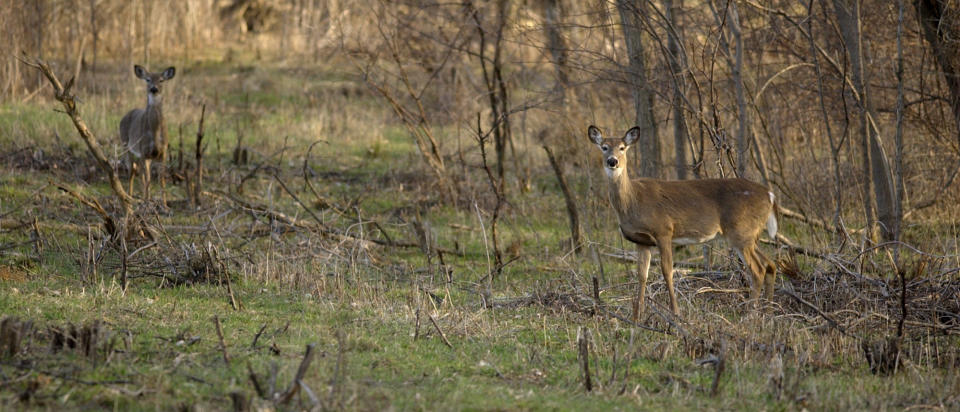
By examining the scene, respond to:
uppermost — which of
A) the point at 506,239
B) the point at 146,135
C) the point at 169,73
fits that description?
the point at 169,73

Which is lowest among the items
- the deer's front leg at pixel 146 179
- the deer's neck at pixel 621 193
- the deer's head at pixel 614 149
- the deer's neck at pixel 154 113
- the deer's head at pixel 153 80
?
the deer's front leg at pixel 146 179

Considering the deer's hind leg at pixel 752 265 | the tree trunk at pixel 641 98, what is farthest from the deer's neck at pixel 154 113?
the deer's hind leg at pixel 752 265

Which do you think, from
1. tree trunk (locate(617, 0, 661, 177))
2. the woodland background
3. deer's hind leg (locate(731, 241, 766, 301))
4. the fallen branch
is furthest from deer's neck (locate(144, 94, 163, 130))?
deer's hind leg (locate(731, 241, 766, 301))

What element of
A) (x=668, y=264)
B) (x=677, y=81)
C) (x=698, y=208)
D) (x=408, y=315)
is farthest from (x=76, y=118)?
(x=677, y=81)

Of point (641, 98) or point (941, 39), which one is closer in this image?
point (941, 39)

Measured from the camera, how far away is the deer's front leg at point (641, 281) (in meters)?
8.45

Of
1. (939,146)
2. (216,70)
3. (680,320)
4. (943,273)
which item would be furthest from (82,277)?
(216,70)

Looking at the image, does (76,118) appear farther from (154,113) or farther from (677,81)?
(677,81)

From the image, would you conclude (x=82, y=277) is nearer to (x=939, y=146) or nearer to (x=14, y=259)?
(x=14, y=259)

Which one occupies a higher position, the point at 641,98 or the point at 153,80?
the point at 153,80

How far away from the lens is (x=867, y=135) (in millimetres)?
10438

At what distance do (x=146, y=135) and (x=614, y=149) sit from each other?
759cm

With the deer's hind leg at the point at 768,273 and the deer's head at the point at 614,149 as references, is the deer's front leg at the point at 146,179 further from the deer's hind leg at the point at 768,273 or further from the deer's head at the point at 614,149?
the deer's hind leg at the point at 768,273

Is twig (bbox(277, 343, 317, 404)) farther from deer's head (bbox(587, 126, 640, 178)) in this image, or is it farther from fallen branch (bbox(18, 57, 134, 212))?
fallen branch (bbox(18, 57, 134, 212))
